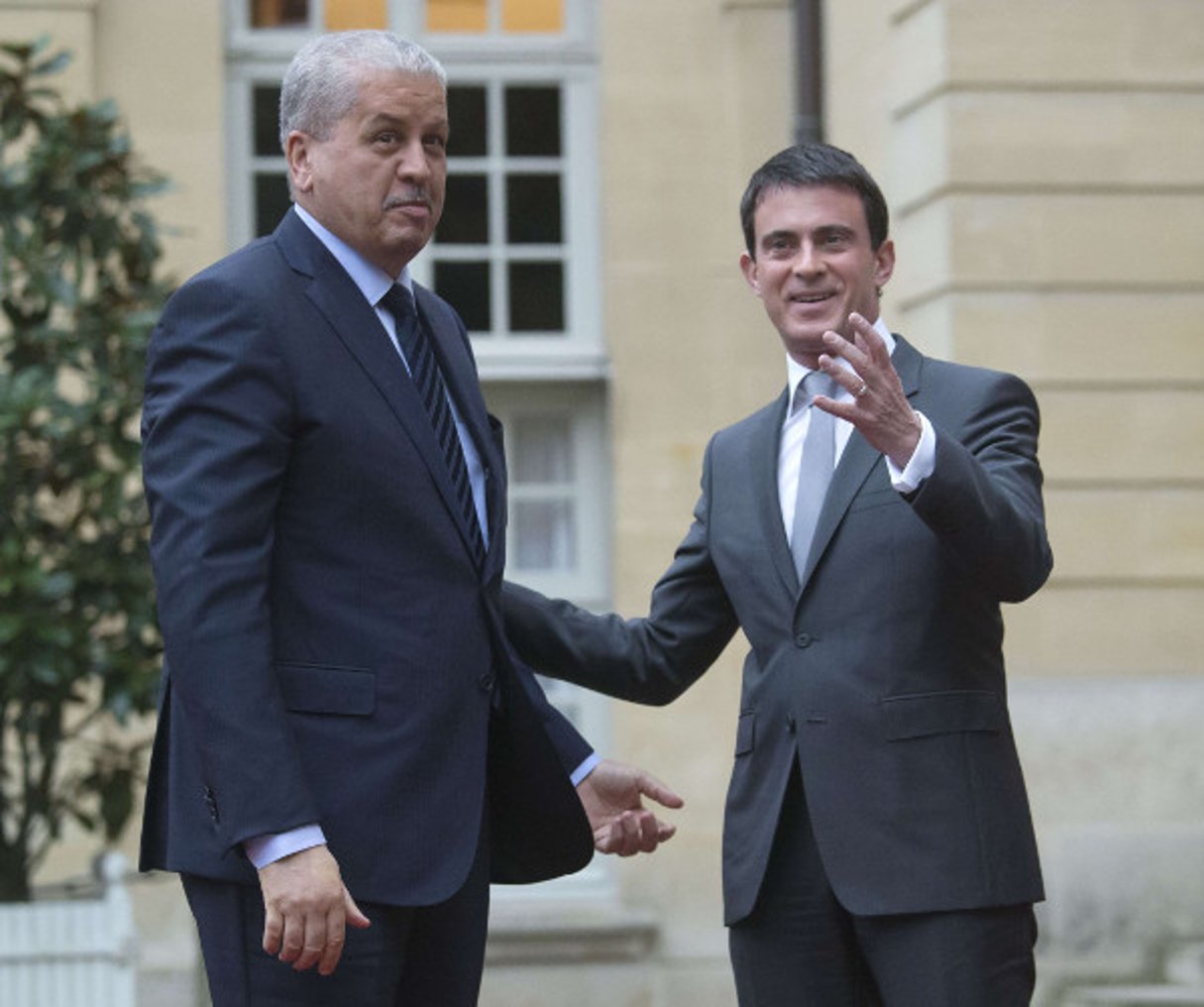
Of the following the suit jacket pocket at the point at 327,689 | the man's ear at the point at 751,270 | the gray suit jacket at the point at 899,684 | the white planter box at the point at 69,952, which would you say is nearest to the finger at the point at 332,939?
the suit jacket pocket at the point at 327,689

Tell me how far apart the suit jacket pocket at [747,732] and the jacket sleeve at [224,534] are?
2.97ft

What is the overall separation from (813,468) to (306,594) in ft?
2.99

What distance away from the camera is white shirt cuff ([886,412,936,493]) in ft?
11.6

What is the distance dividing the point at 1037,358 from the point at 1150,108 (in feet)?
2.95

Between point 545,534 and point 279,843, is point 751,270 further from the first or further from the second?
point 545,534

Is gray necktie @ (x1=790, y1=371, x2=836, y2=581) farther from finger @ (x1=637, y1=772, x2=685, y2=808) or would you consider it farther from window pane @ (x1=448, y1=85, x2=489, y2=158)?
window pane @ (x1=448, y1=85, x2=489, y2=158)

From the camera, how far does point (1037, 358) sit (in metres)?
8.34

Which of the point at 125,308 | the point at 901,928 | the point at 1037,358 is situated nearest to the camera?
the point at 901,928

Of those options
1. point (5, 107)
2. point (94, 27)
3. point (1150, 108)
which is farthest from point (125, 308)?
point (1150, 108)

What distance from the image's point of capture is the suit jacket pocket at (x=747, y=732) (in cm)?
400

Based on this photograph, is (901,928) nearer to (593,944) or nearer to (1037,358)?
(1037,358)

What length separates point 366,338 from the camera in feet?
11.8

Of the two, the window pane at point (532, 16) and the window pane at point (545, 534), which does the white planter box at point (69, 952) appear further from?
the window pane at point (532, 16)

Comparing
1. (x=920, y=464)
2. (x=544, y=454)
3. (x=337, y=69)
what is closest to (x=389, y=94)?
(x=337, y=69)
